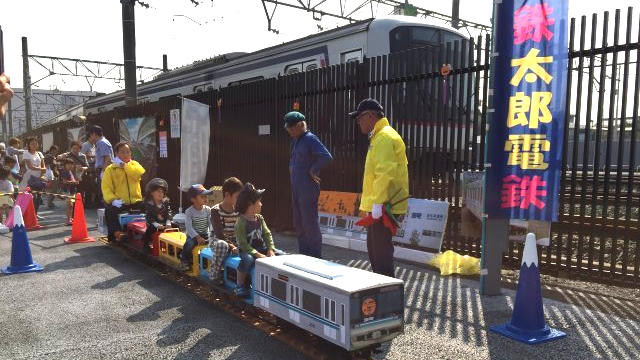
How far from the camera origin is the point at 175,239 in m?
6.11

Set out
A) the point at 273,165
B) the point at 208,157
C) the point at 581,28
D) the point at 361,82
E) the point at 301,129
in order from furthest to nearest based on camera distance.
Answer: the point at 208,157
the point at 273,165
the point at 361,82
the point at 301,129
the point at 581,28

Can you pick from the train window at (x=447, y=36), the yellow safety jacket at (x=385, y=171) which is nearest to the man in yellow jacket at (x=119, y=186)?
the yellow safety jacket at (x=385, y=171)

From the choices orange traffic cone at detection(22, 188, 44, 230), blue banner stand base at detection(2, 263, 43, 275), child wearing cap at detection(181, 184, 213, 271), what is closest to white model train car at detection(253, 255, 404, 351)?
child wearing cap at detection(181, 184, 213, 271)

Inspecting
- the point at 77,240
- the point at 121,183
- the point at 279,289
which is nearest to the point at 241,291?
the point at 279,289

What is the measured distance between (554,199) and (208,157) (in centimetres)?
892

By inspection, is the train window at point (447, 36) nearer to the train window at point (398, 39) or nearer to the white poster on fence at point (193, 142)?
the train window at point (398, 39)

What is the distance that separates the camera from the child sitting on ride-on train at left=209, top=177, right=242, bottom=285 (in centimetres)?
485

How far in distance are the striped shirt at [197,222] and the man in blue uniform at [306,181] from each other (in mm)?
1176

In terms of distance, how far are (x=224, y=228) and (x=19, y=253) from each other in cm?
350

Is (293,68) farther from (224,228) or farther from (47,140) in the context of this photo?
(47,140)

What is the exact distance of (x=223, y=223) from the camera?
201 inches

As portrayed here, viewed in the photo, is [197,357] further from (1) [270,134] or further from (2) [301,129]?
(1) [270,134]

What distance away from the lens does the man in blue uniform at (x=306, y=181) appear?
581 cm

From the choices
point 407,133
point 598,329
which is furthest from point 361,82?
A: point 598,329
